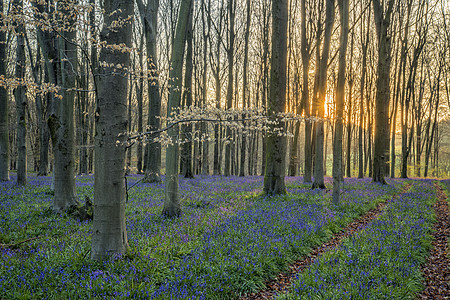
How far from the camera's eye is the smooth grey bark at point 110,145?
4.64 metres

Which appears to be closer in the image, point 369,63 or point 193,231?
point 193,231

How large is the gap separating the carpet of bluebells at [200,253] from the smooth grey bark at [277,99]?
10.5ft

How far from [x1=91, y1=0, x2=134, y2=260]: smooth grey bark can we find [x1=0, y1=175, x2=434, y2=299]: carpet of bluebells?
35cm

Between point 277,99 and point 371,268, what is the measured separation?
337 inches

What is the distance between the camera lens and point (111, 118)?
465 cm

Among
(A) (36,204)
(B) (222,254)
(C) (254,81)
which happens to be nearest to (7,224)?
(A) (36,204)

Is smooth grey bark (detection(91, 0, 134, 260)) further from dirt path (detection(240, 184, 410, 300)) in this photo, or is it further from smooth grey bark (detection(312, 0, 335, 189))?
smooth grey bark (detection(312, 0, 335, 189))

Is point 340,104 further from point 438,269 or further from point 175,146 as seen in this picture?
point 175,146

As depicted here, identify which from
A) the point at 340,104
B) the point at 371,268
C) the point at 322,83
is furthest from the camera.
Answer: the point at 322,83

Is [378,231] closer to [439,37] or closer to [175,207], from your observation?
[175,207]

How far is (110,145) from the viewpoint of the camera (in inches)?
183

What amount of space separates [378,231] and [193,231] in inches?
202

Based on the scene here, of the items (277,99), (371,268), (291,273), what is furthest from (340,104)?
(291,273)

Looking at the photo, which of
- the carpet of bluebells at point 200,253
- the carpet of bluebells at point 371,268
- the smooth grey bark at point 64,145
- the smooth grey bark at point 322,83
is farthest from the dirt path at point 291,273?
the smooth grey bark at point 64,145
